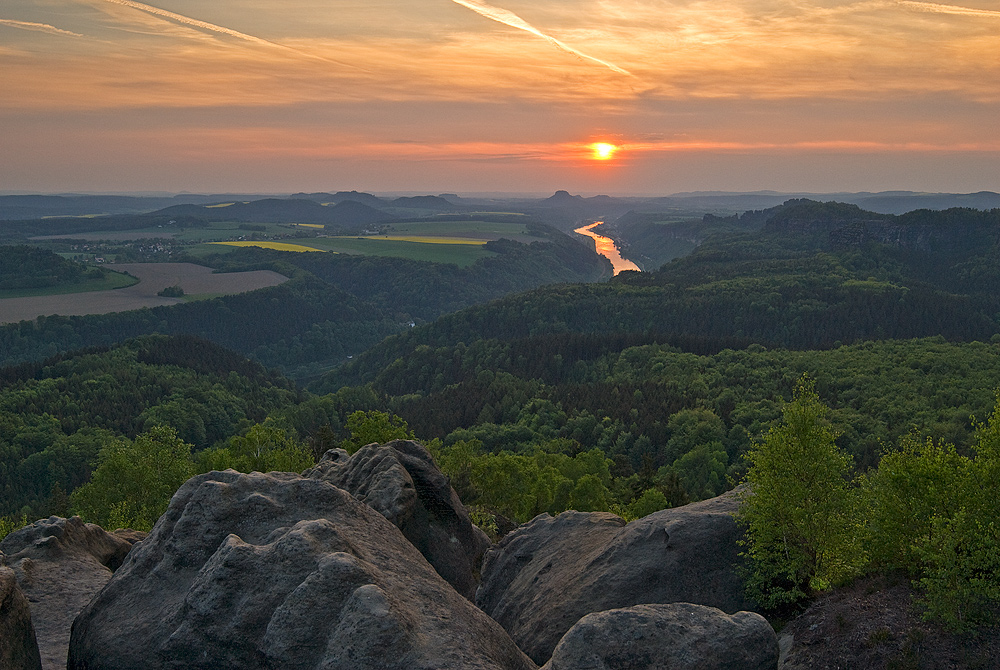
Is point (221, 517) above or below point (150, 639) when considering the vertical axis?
above

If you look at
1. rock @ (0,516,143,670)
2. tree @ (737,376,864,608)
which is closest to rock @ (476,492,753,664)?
tree @ (737,376,864,608)

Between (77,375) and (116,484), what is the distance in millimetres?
122447

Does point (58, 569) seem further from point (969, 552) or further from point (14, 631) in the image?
point (969, 552)

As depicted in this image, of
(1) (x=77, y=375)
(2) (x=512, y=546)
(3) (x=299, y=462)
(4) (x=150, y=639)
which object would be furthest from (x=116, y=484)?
(1) (x=77, y=375)

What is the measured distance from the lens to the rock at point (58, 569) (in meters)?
29.9

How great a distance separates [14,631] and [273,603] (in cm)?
952

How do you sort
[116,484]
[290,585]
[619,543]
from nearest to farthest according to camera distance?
1. [290,585]
2. [619,543]
3. [116,484]

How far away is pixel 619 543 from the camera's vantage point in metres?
38.1

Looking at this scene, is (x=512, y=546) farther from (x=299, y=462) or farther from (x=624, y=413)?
(x=624, y=413)

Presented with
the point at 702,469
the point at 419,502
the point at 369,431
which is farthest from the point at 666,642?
the point at 702,469

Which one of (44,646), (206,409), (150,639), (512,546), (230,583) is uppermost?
(230,583)

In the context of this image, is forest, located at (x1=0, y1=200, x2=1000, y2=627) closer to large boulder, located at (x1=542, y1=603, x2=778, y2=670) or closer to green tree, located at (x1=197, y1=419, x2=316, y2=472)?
green tree, located at (x1=197, y1=419, x2=316, y2=472)

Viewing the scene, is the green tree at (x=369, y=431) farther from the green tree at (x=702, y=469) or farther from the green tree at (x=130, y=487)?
the green tree at (x=702, y=469)

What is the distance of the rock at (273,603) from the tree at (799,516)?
1359 centimetres
